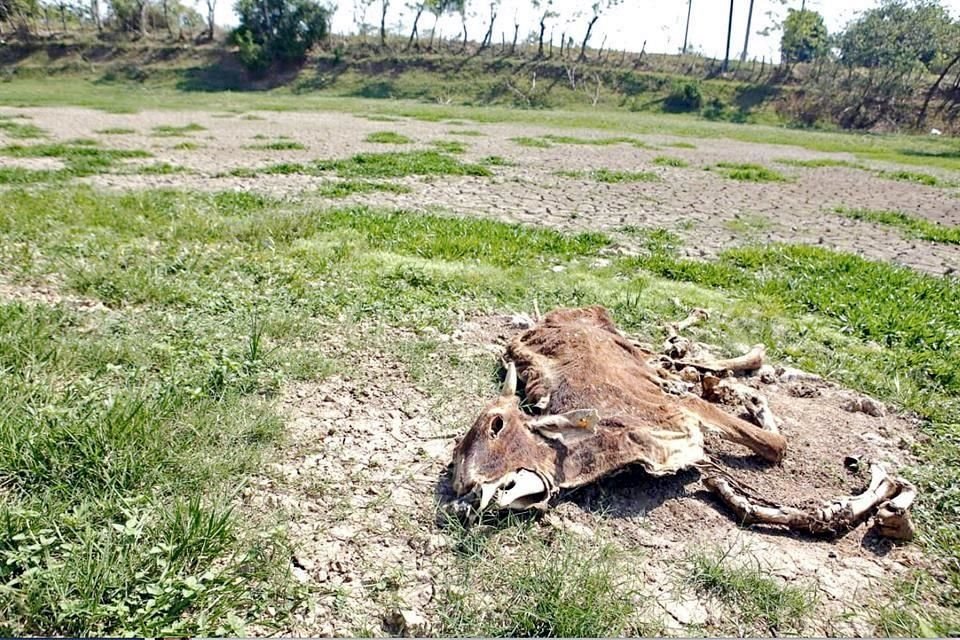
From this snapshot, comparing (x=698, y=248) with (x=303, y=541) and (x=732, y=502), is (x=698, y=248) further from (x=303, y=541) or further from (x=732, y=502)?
(x=303, y=541)

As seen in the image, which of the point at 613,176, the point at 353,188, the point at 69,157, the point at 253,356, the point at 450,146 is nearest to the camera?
the point at 253,356

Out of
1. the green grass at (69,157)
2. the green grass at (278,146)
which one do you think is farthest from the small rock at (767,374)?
the green grass at (278,146)

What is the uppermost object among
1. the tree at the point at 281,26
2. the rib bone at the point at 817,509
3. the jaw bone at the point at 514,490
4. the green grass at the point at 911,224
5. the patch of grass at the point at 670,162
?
the tree at the point at 281,26

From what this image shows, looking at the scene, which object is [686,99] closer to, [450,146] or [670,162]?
[670,162]

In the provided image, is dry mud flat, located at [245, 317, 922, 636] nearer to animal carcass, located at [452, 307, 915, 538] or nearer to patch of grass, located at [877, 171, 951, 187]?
animal carcass, located at [452, 307, 915, 538]

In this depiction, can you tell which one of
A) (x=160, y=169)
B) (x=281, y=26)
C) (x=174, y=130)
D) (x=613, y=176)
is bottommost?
(x=160, y=169)

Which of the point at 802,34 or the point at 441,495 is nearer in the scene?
the point at 441,495

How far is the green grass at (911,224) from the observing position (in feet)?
29.1

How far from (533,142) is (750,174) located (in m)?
7.18

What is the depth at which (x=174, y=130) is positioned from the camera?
17.4m

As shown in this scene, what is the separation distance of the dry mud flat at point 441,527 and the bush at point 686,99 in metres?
49.5

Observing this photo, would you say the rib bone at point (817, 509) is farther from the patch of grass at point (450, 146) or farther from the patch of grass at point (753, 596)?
the patch of grass at point (450, 146)

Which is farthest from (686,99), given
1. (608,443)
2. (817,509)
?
(608,443)

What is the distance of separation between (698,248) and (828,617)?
20.0ft
